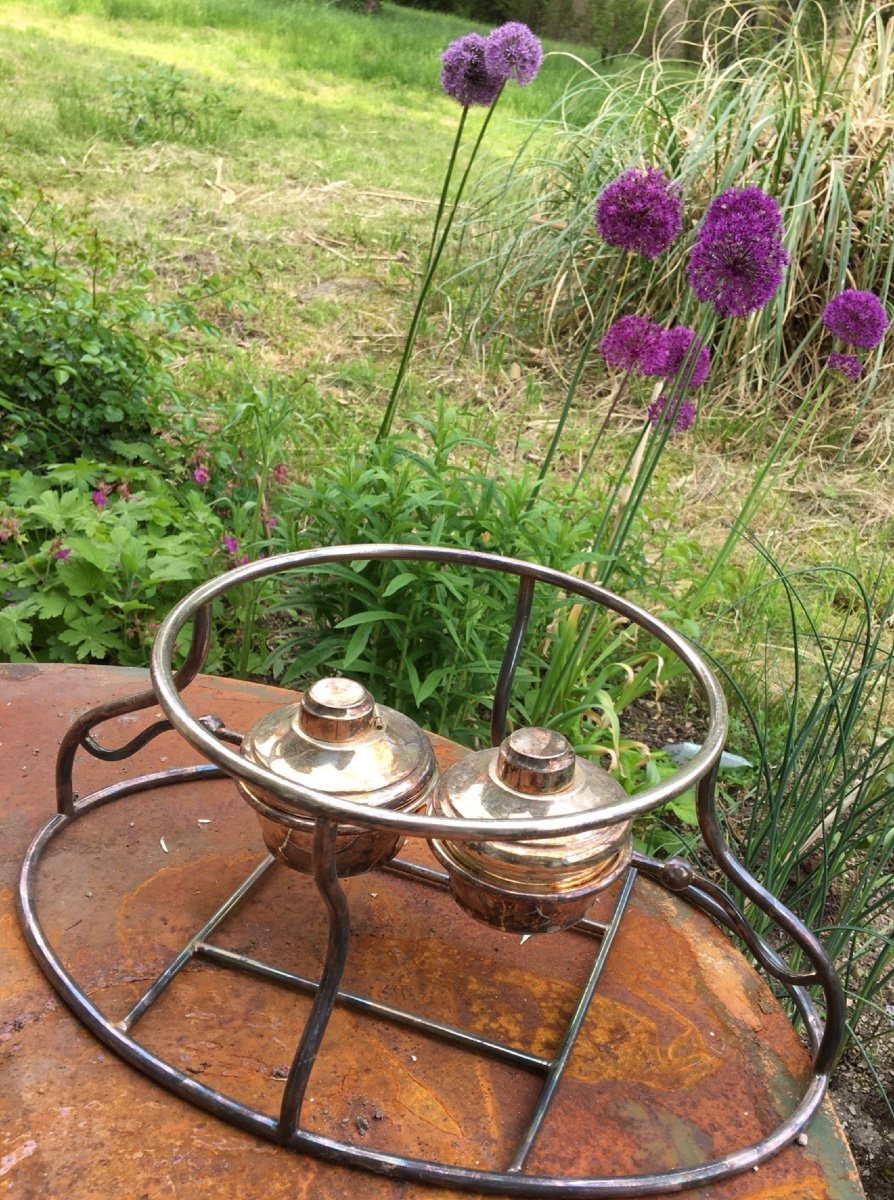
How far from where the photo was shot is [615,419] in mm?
4199

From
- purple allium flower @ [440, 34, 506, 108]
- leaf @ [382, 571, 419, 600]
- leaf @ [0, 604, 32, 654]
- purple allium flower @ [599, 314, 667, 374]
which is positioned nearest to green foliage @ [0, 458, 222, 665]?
leaf @ [0, 604, 32, 654]

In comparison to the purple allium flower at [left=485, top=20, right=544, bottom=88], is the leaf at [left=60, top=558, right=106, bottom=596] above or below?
below

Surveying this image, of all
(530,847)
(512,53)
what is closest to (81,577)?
(512,53)

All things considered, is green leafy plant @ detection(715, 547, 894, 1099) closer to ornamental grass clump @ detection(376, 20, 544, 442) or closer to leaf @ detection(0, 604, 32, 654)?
ornamental grass clump @ detection(376, 20, 544, 442)

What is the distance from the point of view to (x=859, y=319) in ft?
6.68

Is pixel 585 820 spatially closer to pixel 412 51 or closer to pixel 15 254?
pixel 15 254

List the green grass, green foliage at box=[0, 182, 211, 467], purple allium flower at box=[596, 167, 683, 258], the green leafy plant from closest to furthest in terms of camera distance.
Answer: the green leafy plant, purple allium flower at box=[596, 167, 683, 258], the green grass, green foliage at box=[0, 182, 211, 467]

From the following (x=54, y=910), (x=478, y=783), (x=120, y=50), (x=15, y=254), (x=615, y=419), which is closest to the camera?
(x=478, y=783)

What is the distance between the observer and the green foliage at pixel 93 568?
7.18 ft

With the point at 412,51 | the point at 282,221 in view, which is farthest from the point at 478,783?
the point at 412,51

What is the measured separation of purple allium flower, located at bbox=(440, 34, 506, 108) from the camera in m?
2.02

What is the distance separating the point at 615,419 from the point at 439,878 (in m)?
3.33

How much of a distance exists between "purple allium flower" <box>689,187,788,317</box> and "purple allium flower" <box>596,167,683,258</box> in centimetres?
9

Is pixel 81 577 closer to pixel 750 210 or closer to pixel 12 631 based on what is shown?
pixel 12 631
